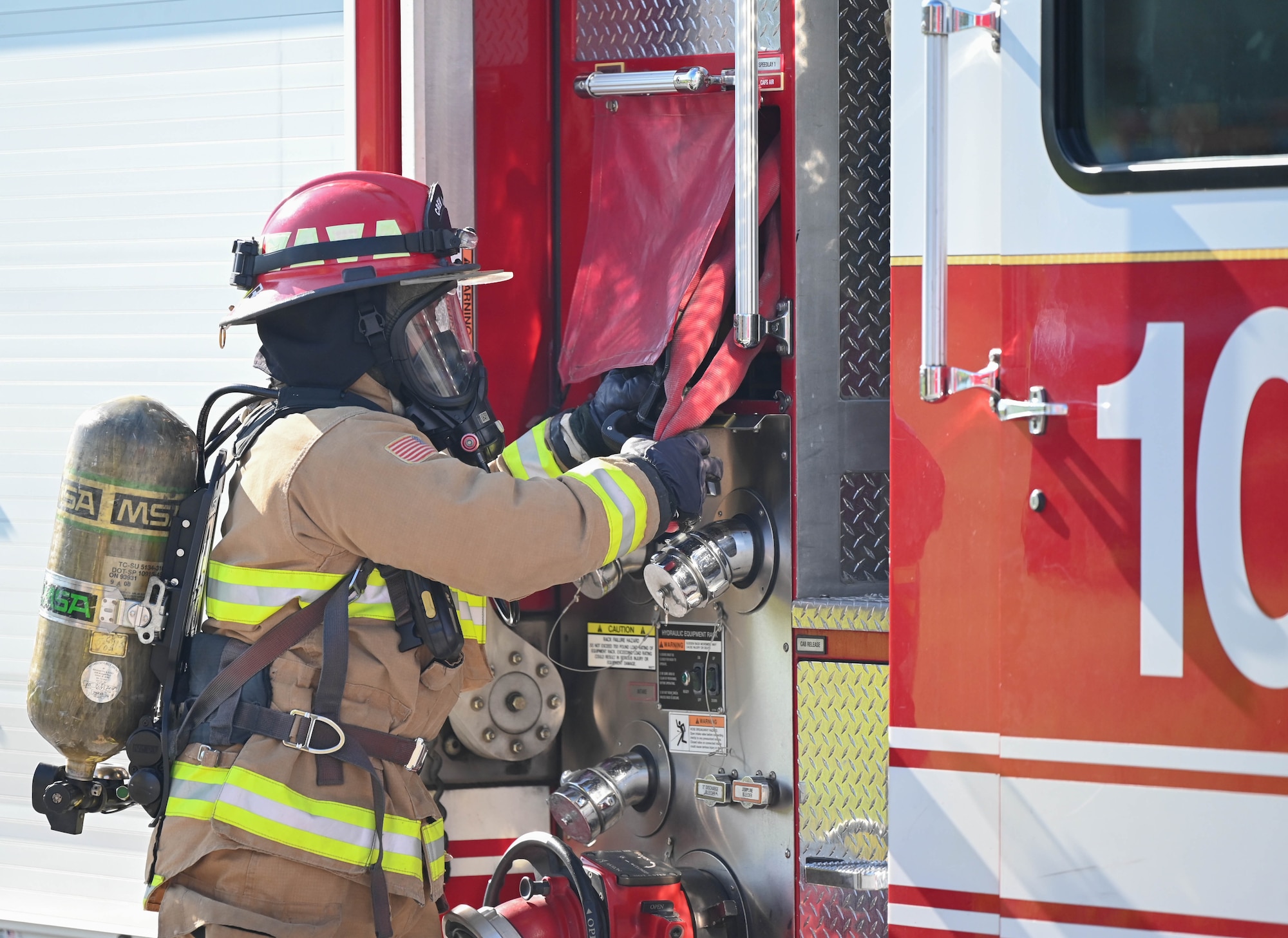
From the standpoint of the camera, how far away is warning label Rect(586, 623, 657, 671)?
9.41 feet

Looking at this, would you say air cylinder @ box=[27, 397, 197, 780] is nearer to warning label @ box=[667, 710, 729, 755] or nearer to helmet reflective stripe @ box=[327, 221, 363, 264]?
helmet reflective stripe @ box=[327, 221, 363, 264]

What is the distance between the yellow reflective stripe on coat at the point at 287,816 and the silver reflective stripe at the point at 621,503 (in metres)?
0.65

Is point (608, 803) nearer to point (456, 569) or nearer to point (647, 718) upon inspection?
point (647, 718)

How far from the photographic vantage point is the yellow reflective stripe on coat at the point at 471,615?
8.13 feet

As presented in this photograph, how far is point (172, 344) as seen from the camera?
2908 millimetres

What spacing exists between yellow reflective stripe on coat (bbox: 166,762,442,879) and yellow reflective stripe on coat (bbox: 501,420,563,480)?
755 mm

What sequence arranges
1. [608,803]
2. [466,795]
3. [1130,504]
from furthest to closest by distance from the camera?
1. [466,795]
2. [608,803]
3. [1130,504]

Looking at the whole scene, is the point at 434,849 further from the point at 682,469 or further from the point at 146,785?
the point at 682,469

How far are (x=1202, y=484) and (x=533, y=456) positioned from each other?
1396mm

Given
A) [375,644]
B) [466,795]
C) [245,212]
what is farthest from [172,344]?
[466,795]

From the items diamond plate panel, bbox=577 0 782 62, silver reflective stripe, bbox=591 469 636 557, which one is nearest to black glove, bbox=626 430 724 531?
silver reflective stripe, bbox=591 469 636 557

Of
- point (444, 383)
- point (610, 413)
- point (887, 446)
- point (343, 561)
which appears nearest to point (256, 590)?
point (343, 561)

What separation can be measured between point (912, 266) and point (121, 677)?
1531 millimetres

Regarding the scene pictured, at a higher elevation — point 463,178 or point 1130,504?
point 463,178
